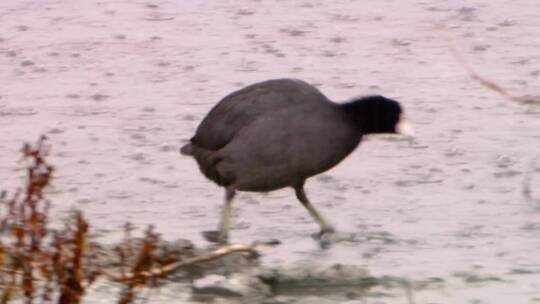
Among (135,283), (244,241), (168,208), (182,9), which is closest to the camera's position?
(135,283)

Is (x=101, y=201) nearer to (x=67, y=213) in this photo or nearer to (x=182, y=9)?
(x=67, y=213)

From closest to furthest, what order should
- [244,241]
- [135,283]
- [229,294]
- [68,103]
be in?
[135,283] < [229,294] < [244,241] < [68,103]

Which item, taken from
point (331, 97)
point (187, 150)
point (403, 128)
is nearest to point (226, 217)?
point (187, 150)

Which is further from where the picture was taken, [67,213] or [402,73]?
[402,73]

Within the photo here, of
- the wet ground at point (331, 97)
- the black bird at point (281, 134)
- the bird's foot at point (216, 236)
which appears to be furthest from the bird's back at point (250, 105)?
the bird's foot at point (216, 236)

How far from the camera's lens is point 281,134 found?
960 cm

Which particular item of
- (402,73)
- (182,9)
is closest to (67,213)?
(402,73)

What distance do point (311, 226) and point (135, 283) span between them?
→ 14.1 ft

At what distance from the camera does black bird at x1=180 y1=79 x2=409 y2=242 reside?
960 centimetres

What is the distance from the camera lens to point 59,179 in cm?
1070

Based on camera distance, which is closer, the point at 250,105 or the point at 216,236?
the point at 216,236

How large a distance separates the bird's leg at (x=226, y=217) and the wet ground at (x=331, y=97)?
0.09 meters

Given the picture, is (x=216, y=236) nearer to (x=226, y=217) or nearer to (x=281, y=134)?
(x=226, y=217)

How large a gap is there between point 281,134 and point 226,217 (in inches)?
20.5
